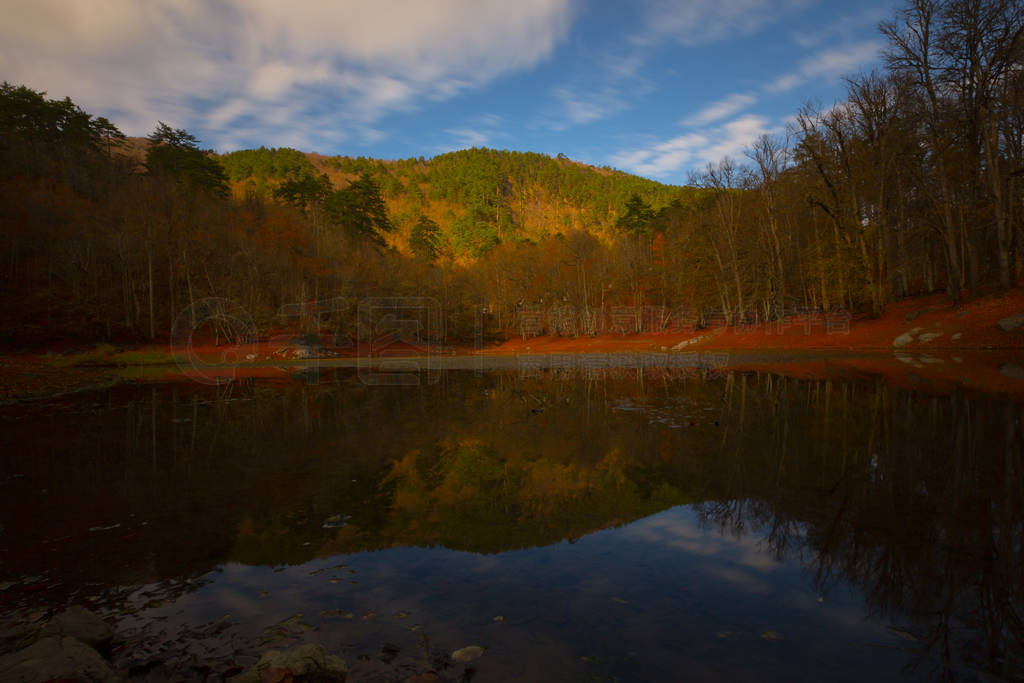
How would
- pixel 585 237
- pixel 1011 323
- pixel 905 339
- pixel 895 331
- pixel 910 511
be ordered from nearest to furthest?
pixel 910 511 → pixel 1011 323 → pixel 905 339 → pixel 895 331 → pixel 585 237

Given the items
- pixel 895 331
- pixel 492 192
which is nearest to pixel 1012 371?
pixel 895 331

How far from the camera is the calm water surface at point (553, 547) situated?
3.09 metres

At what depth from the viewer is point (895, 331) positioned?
27453 millimetres

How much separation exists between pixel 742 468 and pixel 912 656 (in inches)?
165

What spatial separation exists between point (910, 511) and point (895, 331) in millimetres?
29025

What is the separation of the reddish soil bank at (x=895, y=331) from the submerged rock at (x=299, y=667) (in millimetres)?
29188

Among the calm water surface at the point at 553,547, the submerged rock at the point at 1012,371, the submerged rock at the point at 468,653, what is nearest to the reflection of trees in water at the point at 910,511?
the calm water surface at the point at 553,547

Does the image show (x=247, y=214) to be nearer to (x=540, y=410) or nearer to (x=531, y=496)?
(x=540, y=410)

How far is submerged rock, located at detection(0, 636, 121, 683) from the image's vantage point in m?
2.53

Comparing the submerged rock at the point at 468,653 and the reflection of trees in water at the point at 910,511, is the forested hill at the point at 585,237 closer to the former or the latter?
the reflection of trees in water at the point at 910,511

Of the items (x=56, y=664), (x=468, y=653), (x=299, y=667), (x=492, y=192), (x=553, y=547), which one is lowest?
(x=553, y=547)

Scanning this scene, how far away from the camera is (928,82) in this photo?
26.1 m

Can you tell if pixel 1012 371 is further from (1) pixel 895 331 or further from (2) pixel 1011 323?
(1) pixel 895 331

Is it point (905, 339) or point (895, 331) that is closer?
point (905, 339)
